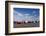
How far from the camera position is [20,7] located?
63.7 inches

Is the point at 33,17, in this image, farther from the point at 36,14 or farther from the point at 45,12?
the point at 45,12

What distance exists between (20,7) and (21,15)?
132 mm

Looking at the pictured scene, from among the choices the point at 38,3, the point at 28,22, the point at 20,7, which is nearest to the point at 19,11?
the point at 20,7

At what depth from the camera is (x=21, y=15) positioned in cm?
162

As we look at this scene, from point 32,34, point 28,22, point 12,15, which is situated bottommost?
point 32,34

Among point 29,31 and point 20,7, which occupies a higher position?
point 20,7

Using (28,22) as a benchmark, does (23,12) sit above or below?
above

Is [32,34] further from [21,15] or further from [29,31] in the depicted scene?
[21,15]

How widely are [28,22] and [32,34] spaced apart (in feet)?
0.71

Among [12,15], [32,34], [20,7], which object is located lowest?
[32,34]
